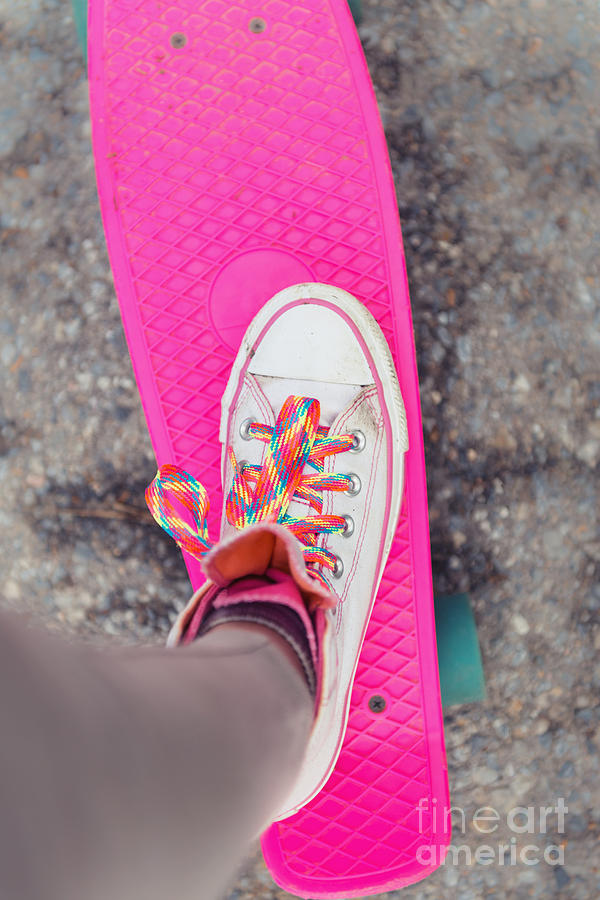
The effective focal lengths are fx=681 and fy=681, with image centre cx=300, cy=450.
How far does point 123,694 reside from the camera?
54 centimetres

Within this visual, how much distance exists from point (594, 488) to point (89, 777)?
1183 mm

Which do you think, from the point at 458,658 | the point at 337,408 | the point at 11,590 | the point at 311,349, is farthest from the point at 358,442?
the point at 11,590

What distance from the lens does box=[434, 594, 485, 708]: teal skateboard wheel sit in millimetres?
1254

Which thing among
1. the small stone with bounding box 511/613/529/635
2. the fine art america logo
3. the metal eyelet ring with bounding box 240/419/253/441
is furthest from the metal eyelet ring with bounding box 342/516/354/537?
the fine art america logo

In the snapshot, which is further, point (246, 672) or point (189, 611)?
point (189, 611)

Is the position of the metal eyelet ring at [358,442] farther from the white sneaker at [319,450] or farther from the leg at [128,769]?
the leg at [128,769]

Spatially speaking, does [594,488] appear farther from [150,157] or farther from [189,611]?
[150,157]

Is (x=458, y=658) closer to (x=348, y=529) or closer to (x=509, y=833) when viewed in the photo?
(x=348, y=529)

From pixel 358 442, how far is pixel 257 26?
2.63 ft

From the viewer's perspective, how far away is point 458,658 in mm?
1257

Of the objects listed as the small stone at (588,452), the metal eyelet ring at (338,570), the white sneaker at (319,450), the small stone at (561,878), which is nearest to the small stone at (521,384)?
the small stone at (588,452)

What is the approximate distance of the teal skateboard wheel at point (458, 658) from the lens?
4.11 ft

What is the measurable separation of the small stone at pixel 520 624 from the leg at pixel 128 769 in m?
0.79

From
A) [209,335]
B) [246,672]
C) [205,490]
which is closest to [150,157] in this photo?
[209,335]
